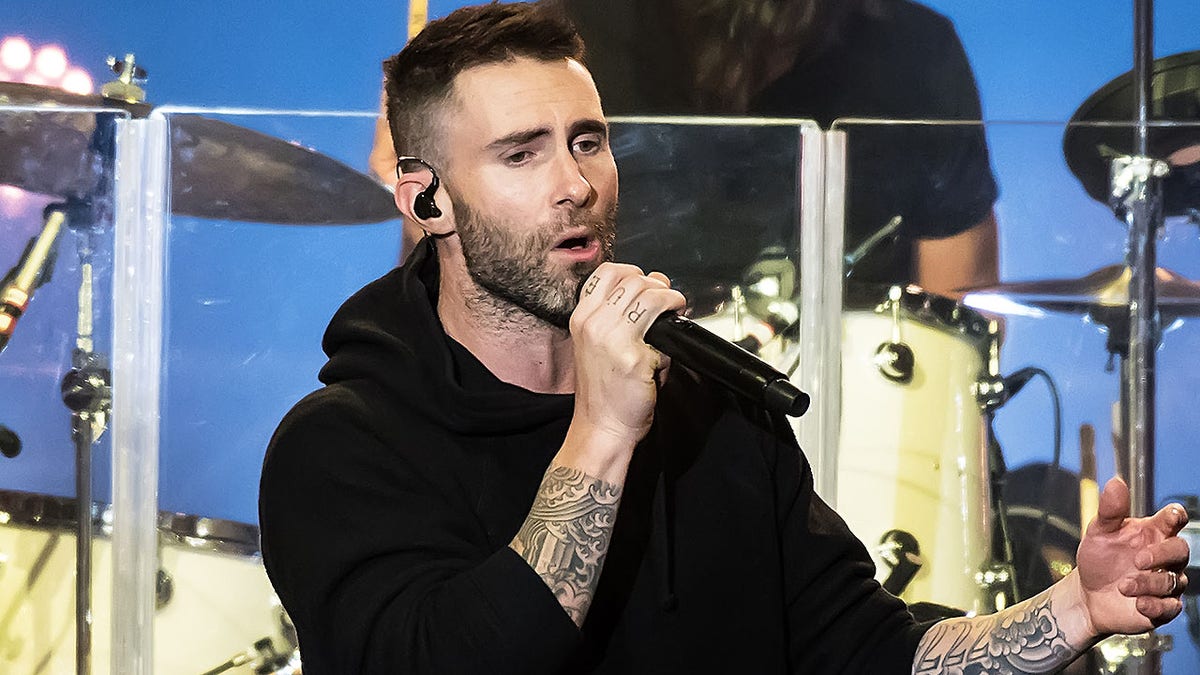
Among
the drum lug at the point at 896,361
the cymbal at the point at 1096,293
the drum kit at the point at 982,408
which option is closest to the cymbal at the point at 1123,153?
the drum kit at the point at 982,408

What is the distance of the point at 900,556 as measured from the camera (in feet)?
7.57

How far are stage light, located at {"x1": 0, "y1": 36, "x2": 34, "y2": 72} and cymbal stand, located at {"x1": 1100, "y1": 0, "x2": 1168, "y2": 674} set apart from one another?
226 centimetres

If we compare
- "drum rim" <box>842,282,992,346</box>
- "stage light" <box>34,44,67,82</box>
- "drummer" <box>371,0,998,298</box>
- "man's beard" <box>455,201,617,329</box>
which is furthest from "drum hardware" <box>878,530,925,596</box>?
"stage light" <box>34,44,67,82</box>

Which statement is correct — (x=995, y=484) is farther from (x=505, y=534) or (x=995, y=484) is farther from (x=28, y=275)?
(x=28, y=275)

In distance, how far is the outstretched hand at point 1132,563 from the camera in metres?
1.02

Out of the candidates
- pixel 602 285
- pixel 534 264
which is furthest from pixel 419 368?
pixel 602 285

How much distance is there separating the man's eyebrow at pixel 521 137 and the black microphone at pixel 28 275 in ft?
4.39

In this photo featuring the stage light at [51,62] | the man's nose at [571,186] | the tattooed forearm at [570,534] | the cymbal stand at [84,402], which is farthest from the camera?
the stage light at [51,62]

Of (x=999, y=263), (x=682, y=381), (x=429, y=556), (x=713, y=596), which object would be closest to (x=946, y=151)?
(x=999, y=263)

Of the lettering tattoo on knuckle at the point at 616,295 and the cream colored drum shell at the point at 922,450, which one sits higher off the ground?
the lettering tattoo on knuckle at the point at 616,295

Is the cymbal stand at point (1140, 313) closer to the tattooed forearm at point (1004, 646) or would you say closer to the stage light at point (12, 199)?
the tattooed forearm at point (1004, 646)

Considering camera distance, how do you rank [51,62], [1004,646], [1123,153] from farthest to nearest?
[51,62], [1123,153], [1004,646]

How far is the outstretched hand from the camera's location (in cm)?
102

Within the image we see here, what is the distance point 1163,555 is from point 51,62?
251cm
